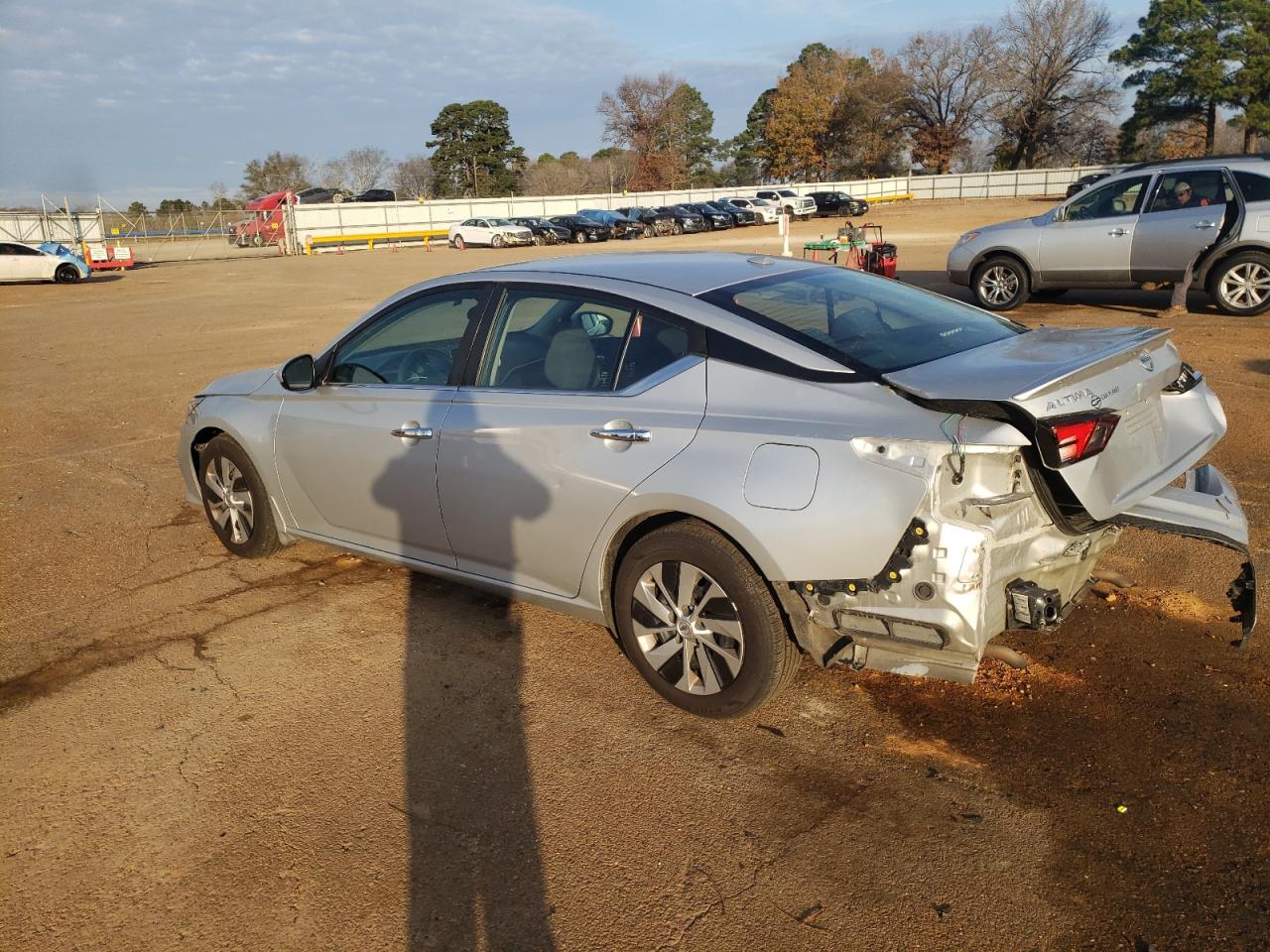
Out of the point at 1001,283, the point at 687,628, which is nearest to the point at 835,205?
the point at 1001,283

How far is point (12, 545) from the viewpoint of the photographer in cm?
604

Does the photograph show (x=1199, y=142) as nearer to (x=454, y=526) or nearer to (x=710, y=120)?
(x=710, y=120)

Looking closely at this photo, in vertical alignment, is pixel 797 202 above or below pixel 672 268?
above

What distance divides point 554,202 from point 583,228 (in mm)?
16064

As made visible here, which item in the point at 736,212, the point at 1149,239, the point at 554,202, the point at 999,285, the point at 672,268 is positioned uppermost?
the point at 554,202

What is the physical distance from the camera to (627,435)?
3.69m

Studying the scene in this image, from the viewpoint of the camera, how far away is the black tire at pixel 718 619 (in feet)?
11.3

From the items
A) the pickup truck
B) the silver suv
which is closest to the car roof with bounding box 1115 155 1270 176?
the silver suv

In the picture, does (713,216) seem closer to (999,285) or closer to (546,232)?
(546,232)

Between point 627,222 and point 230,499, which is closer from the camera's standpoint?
point 230,499

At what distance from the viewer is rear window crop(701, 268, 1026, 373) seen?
3609 millimetres

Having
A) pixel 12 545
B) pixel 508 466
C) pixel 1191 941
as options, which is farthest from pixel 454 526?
pixel 12 545

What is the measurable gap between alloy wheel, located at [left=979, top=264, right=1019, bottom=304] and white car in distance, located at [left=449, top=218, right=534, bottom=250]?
32756mm

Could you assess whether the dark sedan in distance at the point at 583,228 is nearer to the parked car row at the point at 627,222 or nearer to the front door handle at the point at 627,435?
the parked car row at the point at 627,222
